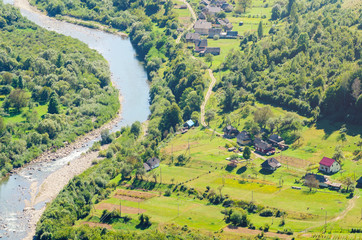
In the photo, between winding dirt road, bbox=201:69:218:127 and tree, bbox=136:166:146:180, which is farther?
winding dirt road, bbox=201:69:218:127

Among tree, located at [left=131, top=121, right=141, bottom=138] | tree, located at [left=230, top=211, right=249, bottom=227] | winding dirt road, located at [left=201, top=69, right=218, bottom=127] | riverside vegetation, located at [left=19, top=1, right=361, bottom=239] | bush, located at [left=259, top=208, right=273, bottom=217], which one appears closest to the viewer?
tree, located at [left=230, top=211, right=249, bottom=227]

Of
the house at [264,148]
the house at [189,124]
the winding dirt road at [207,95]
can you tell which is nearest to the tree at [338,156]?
the house at [264,148]

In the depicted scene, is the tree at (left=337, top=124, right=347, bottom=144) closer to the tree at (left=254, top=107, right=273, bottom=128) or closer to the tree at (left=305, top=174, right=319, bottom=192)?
the tree at (left=254, top=107, right=273, bottom=128)

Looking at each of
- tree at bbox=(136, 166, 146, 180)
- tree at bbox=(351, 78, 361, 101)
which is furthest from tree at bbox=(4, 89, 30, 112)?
tree at bbox=(351, 78, 361, 101)

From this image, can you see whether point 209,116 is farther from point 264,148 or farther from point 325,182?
point 325,182

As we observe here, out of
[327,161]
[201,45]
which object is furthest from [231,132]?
[201,45]

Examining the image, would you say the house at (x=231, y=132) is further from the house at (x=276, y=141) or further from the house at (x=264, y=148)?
the house at (x=276, y=141)

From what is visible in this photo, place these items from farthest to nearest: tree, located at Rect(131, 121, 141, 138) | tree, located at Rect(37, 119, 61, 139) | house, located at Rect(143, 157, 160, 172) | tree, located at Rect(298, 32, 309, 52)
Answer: tree, located at Rect(298, 32, 309, 52), tree, located at Rect(131, 121, 141, 138), tree, located at Rect(37, 119, 61, 139), house, located at Rect(143, 157, 160, 172)
